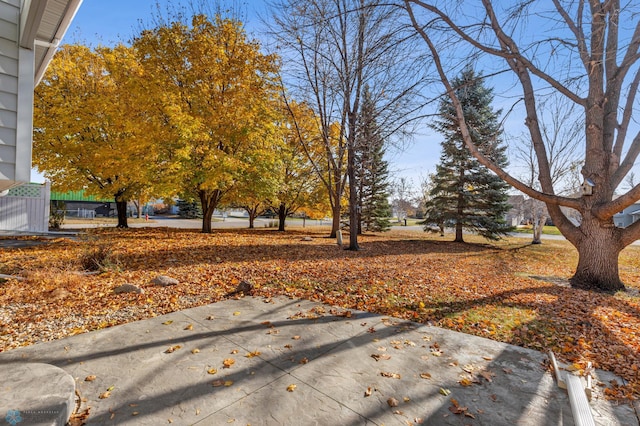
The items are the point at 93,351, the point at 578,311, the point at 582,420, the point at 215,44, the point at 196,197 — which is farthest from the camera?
the point at 196,197

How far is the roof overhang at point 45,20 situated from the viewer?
3.54 meters

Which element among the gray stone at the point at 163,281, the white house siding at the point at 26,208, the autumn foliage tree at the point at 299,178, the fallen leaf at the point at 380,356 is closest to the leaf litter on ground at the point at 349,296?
the gray stone at the point at 163,281

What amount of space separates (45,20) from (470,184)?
16.9 m

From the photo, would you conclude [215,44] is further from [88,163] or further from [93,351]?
[93,351]

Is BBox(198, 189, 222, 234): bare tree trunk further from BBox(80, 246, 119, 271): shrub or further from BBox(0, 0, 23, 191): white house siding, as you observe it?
BBox(0, 0, 23, 191): white house siding

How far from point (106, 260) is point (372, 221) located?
17.7m

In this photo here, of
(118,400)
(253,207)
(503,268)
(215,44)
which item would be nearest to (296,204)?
(253,207)

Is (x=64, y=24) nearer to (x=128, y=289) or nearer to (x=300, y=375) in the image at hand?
(x=128, y=289)

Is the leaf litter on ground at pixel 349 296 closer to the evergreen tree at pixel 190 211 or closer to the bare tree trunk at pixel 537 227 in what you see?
the bare tree trunk at pixel 537 227

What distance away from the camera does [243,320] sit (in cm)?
378

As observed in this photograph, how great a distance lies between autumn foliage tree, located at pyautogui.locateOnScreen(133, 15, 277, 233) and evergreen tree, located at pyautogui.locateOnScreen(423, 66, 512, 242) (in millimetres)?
9981

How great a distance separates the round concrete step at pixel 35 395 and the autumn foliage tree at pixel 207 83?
28.9 ft

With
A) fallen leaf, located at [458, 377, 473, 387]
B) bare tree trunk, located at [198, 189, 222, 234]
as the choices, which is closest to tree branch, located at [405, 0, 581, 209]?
fallen leaf, located at [458, 377, 473, 387]

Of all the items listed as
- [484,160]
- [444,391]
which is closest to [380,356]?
[444,391]
